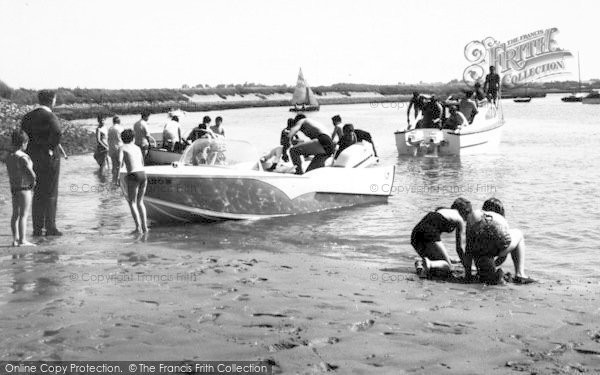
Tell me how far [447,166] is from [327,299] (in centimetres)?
2045

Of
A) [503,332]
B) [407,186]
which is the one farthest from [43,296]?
[407,186]

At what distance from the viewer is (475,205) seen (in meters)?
18.2

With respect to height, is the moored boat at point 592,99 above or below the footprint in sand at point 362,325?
above

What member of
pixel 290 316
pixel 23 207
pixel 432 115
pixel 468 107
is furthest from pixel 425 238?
pixel 468 107

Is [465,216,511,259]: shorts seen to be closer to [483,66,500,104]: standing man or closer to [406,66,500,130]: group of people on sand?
[406,66,500,130]: group of people on sand

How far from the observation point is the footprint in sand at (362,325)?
7023 mm

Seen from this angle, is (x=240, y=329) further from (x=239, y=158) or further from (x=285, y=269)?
(x=239, y=158)

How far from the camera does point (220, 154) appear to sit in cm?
1417

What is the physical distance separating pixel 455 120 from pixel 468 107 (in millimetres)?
1241

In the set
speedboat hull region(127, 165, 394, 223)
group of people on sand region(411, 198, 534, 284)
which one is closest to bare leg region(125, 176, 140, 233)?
speedboat hull region(127, 165, 394, 223)

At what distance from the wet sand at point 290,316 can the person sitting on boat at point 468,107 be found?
22527 millimetres

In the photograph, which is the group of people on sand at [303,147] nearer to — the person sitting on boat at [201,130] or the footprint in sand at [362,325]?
the person sitting on boat at [201,130]

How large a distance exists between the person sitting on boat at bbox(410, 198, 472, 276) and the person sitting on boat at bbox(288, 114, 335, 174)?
6045mm

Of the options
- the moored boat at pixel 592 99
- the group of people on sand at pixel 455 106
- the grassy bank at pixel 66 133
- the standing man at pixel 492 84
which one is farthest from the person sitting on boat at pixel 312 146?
the moored boat at pixel 592 99
